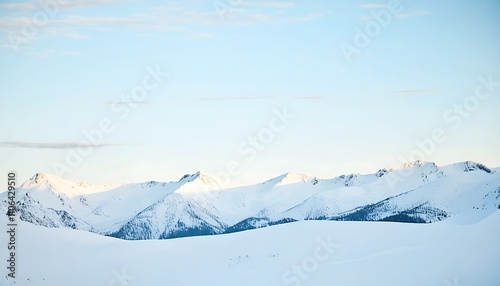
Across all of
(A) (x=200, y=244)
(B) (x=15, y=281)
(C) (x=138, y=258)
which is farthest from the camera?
(A) (x=200, y=244)

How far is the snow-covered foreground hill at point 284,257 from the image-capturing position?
44062mm

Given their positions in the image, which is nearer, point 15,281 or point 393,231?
point 15,281

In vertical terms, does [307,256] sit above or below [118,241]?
below

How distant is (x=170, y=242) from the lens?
5778 centimetres

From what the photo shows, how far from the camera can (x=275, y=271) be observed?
46.9 m

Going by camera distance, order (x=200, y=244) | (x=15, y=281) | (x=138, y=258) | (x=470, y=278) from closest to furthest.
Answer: (x=470, y=278) → (x=15, y=281) → (x=138, y=258) → (x=200, y=244)

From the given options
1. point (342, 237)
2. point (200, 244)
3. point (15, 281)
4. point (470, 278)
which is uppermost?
point (15, 281)

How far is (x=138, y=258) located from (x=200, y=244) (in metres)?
5.71

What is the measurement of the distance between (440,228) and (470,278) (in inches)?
462

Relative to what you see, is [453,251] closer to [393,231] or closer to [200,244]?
[393,231]

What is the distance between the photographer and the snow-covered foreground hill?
44.1m

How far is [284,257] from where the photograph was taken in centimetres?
4972

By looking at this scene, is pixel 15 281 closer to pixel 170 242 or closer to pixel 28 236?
pixel 28 236

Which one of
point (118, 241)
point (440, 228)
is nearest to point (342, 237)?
point (440, 228)
